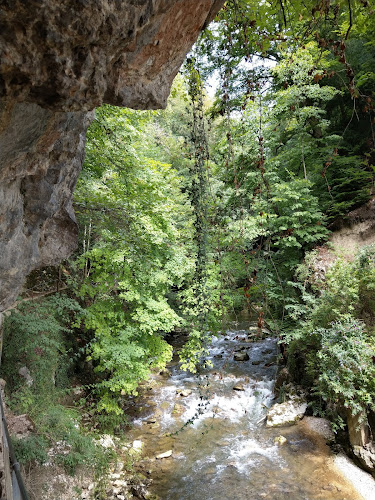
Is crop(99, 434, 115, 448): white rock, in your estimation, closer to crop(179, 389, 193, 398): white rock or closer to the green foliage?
the green foliage

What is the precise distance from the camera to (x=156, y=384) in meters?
9.67

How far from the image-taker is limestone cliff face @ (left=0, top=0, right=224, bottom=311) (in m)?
1.36

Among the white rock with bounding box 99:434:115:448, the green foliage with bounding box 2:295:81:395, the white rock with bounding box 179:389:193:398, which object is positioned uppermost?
the green foliage with bounding box 2:295:81:395

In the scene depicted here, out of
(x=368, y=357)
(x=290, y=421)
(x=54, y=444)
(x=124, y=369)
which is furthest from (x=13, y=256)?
(x=290, y=421)

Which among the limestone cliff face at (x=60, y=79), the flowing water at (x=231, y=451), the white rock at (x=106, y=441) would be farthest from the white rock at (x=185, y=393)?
the limestone cliff face at (x=60, y=79)

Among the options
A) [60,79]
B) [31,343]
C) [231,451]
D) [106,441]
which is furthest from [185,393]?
[60,79]

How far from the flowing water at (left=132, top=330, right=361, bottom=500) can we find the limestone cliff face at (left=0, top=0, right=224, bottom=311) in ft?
10.2

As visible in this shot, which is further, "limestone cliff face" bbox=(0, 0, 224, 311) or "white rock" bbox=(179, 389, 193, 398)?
"white rock" bbox=(179, 389, 193, 398)

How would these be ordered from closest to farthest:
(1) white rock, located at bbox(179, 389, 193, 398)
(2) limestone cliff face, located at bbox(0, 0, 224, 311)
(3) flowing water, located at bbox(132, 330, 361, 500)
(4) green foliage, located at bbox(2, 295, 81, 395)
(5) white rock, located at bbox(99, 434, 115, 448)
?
1. (2) limestone cliff face, located at bbox(0, 0, 224, 311)
2. (4) green foliage, located at bbox(2, 295, 81, 395)
3. (3) flowing water, located at bbox(132, 330, 361, 500)
4. (5) white rock, located at bbox(99, 434, 115, 448)
5. (1) white rock, located at bbox(179, 389, 193, 398)

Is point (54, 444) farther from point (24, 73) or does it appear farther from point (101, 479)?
point (24, 73)

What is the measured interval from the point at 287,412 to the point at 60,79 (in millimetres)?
8261

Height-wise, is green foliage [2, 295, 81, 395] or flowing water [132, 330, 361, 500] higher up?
green foliage [2, 295, 81, 395]

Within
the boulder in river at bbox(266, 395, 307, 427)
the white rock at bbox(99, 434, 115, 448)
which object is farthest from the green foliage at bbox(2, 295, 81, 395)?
the boulder in river at bbox(266, 395, 307, 427)

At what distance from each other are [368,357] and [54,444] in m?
5.91
